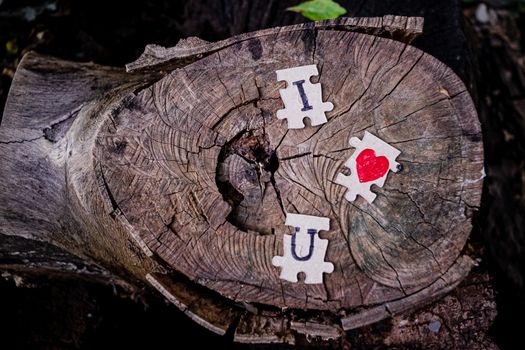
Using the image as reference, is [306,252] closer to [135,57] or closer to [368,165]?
[368,165]

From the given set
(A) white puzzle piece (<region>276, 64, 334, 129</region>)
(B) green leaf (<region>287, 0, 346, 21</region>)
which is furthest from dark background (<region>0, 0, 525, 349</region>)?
(A) white puzzle piece (<region>276, 64, 334, 129</region>)

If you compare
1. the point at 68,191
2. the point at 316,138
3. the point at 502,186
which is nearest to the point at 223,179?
the point at 316,138

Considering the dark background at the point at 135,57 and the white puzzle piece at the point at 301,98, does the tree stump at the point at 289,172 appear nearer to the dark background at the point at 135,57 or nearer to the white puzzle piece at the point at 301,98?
the white puzzle piece at the point at 301,98

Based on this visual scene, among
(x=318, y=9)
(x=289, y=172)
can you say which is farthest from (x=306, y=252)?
(x=318, y=9)

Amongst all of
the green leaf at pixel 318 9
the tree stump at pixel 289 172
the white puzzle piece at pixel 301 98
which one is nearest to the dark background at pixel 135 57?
the green leaf at pixel 318 9

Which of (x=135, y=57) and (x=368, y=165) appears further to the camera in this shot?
(x=135, y=57)

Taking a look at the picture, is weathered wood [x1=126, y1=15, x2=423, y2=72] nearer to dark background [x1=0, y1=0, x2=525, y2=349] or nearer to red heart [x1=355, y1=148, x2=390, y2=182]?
red heart [x1=355, y1=148, x2=390, y2=182]
